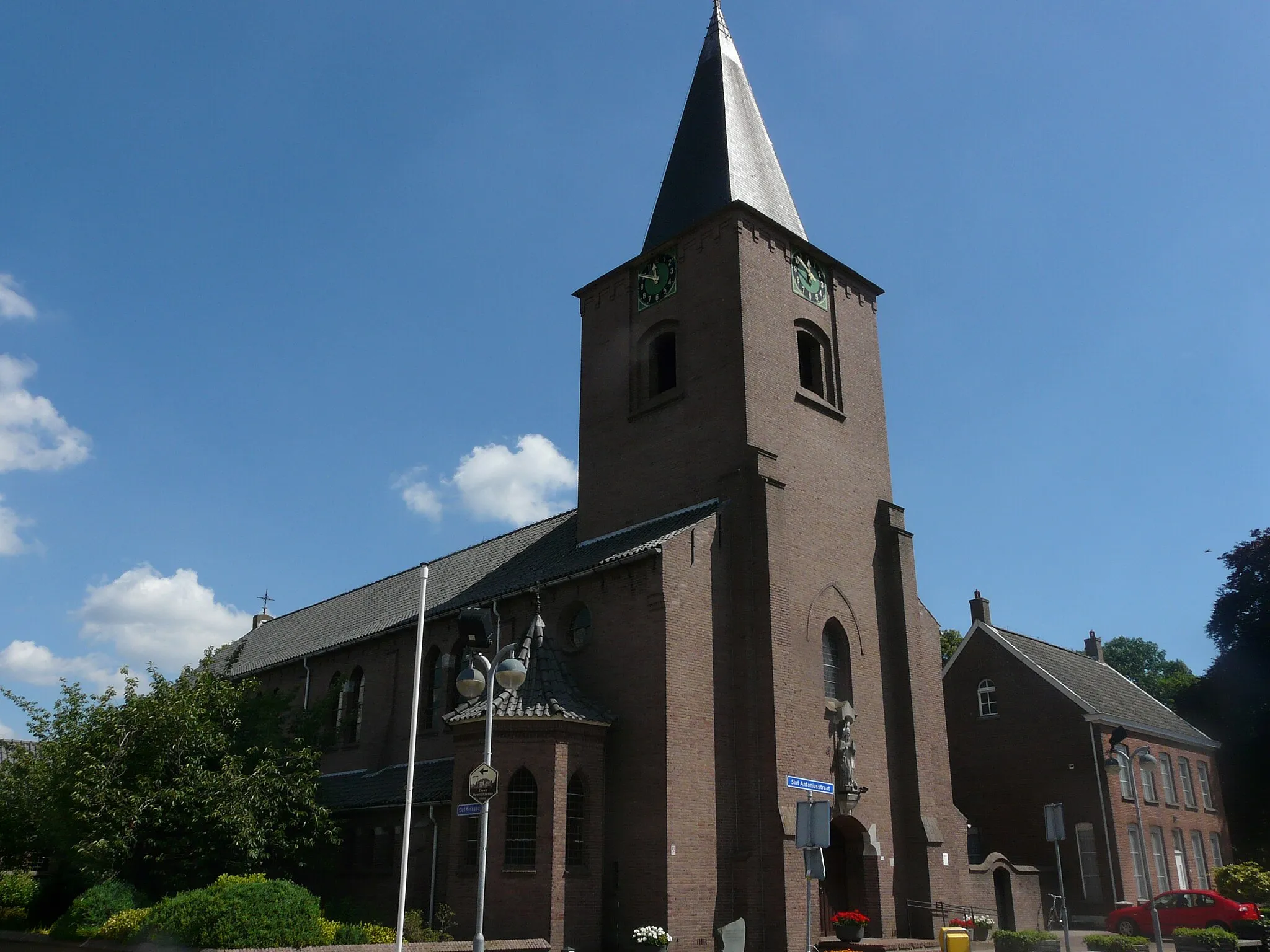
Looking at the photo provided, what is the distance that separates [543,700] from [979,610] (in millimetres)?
25993

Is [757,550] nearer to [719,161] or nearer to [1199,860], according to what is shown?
[719,161]

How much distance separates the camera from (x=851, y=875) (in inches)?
999

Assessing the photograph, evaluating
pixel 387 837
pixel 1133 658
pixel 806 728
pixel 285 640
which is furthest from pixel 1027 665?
pixel 1133 658

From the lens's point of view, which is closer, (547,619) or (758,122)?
(547,619)

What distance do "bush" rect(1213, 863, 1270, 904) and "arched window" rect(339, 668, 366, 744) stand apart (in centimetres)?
2913

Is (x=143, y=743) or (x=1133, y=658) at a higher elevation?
(x=1133, y=658)

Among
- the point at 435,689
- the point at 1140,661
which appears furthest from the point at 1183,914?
the point at 1140,661

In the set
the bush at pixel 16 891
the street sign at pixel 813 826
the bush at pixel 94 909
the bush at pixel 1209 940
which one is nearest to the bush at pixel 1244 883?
the bush at pixel 1209 940

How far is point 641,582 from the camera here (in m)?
24.8

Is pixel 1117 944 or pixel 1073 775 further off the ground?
pixel 1073 775

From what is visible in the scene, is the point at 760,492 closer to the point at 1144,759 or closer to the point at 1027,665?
the point at 1144,759

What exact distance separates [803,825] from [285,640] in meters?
33.2

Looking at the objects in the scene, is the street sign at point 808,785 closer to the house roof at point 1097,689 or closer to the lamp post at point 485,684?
the lamp post at point 485,684

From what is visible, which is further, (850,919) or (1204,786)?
(1204,786)
